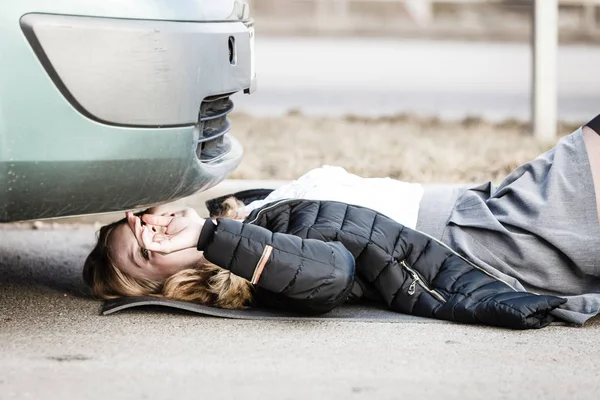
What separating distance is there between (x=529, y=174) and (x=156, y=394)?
1777 mm

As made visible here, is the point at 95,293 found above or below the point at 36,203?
below

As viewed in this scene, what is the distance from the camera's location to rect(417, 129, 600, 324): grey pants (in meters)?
3.60

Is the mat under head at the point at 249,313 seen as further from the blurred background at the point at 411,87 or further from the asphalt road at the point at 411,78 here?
the asphalt road at the point at 411,78

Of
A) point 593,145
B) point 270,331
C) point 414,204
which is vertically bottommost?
point 270,331

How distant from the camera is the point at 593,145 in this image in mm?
3770

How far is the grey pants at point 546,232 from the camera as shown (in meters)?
3.60

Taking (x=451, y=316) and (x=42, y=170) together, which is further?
(x=451, y=316)

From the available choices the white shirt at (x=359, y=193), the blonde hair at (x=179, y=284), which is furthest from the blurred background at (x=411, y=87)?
the blonde hair at (x=179, y=284)

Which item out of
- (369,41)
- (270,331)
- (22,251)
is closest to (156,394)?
(270,331)

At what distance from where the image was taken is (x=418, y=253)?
3.69m

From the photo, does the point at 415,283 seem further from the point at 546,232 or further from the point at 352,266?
the point at 546,232

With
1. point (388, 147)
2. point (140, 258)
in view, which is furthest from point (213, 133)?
point (388, 147)

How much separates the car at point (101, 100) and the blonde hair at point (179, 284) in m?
0.35

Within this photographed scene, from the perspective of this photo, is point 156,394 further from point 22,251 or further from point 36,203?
point 22,251
